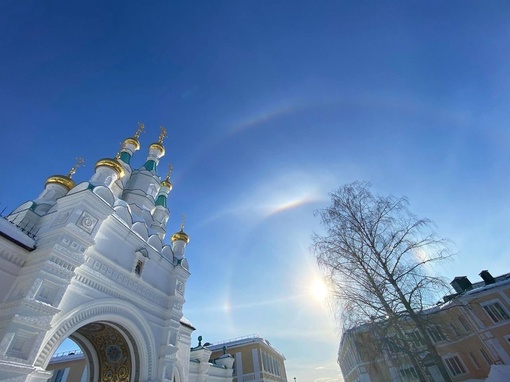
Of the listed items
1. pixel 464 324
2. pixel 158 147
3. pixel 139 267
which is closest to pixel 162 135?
pixel 158 147

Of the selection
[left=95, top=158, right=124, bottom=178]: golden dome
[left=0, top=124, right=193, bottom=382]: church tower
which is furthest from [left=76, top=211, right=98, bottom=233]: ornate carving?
[left=95, top=158, right=124, bottom=178]: golden dome

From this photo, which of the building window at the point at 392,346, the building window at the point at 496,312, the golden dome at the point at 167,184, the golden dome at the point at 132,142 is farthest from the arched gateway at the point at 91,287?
the building window at the point at 496,312

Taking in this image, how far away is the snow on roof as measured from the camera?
660cm

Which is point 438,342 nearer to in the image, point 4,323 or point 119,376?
point 119,376

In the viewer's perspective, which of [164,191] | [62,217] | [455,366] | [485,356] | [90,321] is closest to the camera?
[90,321]

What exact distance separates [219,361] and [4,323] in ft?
51.8

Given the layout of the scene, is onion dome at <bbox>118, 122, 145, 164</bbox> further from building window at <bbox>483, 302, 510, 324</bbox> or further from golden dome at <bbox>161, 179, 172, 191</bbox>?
building window at <bbox>483, 302, 510, 324</bbox>

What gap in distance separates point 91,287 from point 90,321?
37.5 inches

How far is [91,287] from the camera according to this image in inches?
305

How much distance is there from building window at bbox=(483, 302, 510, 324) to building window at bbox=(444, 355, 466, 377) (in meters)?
5.04

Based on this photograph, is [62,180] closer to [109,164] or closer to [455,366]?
[109,164]

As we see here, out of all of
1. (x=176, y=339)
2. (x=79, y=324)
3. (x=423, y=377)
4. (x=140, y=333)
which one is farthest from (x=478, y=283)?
(x=79, y=324)

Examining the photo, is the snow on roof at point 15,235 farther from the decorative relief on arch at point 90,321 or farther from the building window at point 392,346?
the building window at point 392,346

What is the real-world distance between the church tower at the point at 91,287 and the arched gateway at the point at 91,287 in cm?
2
